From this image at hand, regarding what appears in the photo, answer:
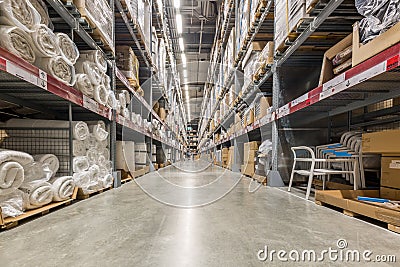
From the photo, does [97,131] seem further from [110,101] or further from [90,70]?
[90,70]

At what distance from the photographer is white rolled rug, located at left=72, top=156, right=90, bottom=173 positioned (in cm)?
212

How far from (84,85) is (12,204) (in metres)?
1.23

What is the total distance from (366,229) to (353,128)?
97.9 inches

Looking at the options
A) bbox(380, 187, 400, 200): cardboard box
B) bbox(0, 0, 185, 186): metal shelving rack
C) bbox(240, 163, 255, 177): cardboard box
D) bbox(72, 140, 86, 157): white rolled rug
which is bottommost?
bbox(240, 163, 255, 177): cardboard box

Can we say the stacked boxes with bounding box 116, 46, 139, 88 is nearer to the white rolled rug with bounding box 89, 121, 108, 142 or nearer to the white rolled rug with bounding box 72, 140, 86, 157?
the white rolled rug with bounding box 89, 121, 108, 142

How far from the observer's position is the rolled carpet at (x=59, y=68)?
1.72 meters

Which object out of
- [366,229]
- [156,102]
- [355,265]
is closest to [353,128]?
[366,229]

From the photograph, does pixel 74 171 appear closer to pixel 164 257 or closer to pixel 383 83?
pixel 164 257

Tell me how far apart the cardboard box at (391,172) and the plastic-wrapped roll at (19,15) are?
239cm

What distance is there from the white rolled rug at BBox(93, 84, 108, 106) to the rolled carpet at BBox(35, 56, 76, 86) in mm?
438

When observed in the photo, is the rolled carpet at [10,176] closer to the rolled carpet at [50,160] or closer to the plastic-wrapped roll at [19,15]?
the rolled carpet at [50,160]

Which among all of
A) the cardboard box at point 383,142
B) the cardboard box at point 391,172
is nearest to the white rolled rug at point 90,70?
the cardboard box at point 383,142

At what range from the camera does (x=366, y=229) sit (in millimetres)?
1278

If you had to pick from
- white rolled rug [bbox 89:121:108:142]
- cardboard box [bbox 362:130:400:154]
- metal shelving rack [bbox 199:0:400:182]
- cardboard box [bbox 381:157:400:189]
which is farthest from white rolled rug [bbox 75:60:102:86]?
cardboard box [bbox 381:157:400:189]
